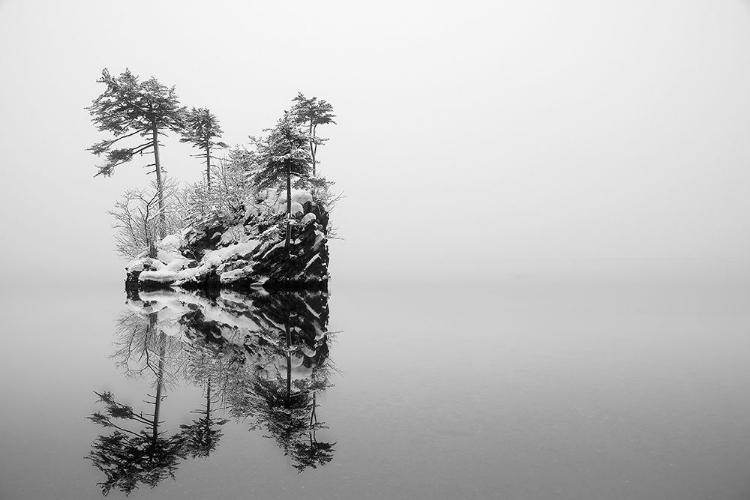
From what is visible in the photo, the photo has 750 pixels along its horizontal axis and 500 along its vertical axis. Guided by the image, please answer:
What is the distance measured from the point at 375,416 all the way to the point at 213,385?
3.98 m

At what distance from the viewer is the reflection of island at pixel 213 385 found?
5.32 m

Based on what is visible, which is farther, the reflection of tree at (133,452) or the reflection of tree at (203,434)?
the reflection of tree at (203,434)

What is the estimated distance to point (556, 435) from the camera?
6.27m

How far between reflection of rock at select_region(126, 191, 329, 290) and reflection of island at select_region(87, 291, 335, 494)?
1675cm

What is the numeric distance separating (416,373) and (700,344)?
44.2ft

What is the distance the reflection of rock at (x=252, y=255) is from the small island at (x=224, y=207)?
9 centimetres

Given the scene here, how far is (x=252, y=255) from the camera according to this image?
1387 inches

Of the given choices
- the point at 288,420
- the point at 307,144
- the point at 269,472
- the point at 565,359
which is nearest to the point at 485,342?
the point at 565,359

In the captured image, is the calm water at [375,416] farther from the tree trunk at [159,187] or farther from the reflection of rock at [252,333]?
the tree trunk at [159,187]

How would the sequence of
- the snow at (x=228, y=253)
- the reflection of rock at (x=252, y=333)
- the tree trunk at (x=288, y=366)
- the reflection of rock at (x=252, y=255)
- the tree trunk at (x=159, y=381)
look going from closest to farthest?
the tree trunk at (x=159, y=381)
the tree trunk at (x=288, y=366)
the reflection of rock at (x=252, y=333)
the reflection of rock at (x=252, y=255)
the snow at (x=228, y=253)

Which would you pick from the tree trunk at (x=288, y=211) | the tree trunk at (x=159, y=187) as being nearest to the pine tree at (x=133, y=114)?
the tree trunk at (x=159, y=187)

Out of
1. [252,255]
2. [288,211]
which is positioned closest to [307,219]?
[288,211]

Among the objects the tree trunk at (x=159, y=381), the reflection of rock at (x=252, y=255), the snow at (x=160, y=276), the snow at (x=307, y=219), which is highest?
the snow at (x=307, y=219)

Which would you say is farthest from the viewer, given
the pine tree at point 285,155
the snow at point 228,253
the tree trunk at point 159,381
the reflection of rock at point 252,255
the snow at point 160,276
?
the snow at point 160,276
